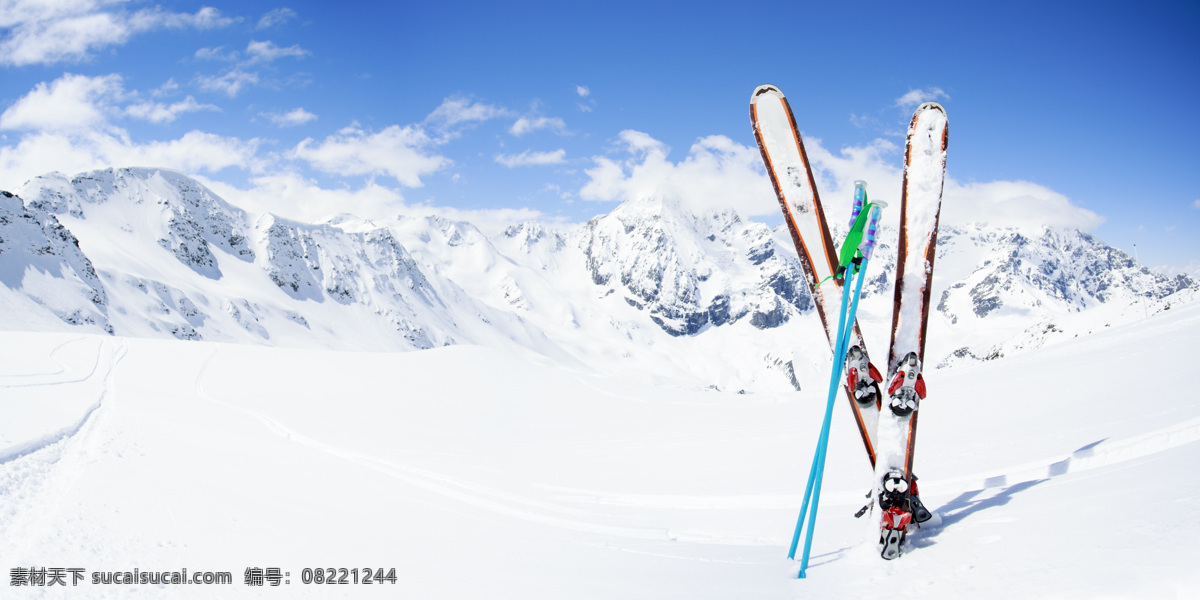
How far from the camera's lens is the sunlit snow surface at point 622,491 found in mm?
4539

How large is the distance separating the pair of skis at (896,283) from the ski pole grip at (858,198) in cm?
58

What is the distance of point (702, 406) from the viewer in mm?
18641

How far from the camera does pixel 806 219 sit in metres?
6.54

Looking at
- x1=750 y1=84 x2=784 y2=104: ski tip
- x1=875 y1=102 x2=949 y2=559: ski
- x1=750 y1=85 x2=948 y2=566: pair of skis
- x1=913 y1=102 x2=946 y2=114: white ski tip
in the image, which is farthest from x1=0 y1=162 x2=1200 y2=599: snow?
x1=750 y1=84 x2=784 y2=104: ski tip

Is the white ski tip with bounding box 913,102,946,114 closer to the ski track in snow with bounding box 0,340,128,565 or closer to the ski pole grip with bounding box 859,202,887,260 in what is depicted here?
the ski pole grip with bounding box 859,202,887,260

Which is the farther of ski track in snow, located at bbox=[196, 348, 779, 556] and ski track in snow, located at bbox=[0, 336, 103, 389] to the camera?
ski track in snow, located at bbox=[0, 336, 103, 389]

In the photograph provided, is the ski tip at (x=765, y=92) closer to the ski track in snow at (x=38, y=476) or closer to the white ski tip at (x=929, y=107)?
the white ski tip at (x=929, y=107)

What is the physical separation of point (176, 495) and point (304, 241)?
6701 inches

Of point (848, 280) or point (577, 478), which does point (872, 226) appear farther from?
point (577, 478)

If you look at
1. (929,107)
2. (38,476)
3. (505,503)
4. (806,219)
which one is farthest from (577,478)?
(929,107)

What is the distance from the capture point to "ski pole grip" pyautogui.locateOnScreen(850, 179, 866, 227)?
561 cm

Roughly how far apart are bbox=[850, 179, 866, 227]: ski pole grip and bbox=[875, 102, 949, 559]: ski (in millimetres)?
771

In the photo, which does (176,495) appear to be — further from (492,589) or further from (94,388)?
(94,388)

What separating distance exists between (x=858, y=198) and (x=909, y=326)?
147 cm
